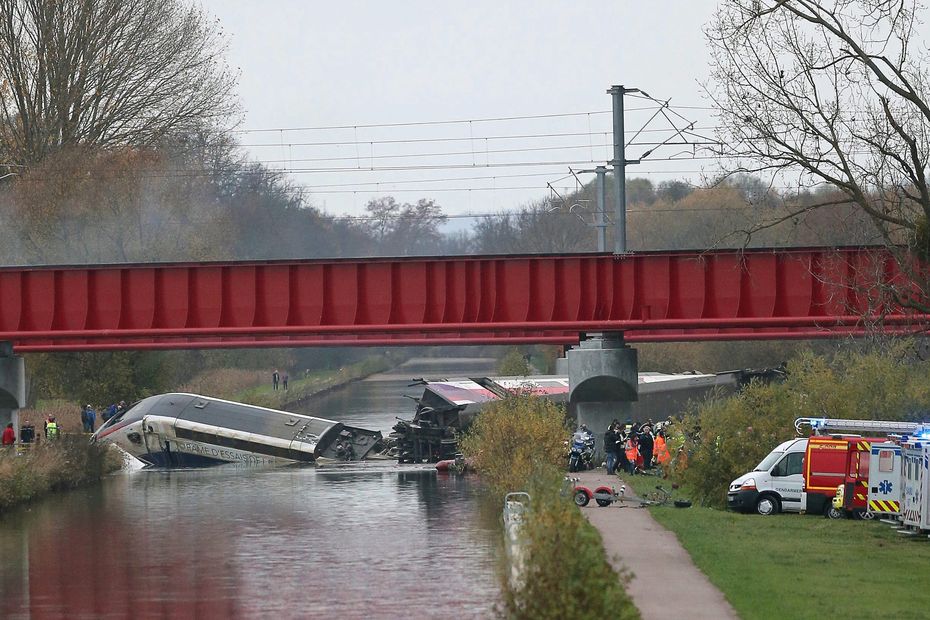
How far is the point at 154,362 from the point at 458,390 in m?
20.1

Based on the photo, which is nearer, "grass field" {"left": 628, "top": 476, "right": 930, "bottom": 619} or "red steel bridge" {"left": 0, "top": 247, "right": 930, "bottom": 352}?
"grass field" {"left": 628, "top": 476, "right": 930, "bottom": 619}

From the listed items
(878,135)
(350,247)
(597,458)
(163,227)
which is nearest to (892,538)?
(878,135)

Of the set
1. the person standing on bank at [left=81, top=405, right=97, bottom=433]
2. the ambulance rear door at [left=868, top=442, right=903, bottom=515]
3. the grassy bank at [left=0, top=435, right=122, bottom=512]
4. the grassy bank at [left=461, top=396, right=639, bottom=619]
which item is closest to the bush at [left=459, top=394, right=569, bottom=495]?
the ambulance rear door at [left=868, top=442, right=903, bottom=515]

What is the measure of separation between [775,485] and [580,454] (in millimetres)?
11155

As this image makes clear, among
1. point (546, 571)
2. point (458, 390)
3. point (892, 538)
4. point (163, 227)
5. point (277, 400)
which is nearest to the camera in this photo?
point (546, 571)

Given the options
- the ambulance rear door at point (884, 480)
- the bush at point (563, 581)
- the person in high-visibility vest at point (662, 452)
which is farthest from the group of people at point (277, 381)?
the bush at point (563, 581)

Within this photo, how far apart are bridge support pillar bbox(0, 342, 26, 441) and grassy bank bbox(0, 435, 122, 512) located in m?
1.76

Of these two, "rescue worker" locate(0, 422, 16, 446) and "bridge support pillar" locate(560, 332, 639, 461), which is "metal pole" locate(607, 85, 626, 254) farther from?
"rescue worker" locate(0, 422, 16, 446)

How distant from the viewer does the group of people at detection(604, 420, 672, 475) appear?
39781mm

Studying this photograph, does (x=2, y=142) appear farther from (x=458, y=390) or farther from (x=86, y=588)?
(x=86, y=588)

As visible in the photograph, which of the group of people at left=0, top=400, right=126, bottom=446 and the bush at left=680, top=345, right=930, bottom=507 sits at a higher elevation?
the bush at left=680, top=345, right=930, bottom=507

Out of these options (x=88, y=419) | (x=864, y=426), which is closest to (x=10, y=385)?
(x=88, y=419)

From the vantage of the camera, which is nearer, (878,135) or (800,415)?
(878,135)

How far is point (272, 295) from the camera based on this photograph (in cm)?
4147
